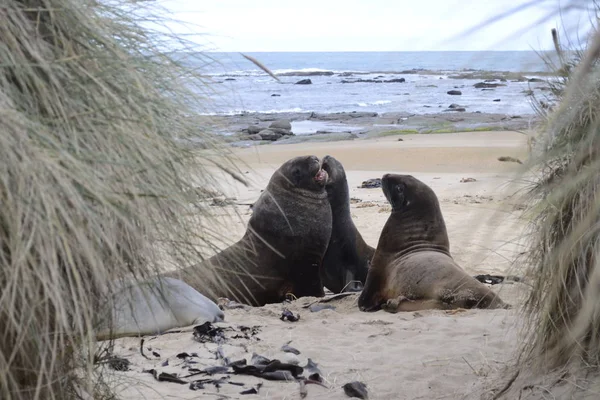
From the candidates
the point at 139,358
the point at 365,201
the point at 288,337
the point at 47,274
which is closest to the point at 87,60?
the point at 47,274

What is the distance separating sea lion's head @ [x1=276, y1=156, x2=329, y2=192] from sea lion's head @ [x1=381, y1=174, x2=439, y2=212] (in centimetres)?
83

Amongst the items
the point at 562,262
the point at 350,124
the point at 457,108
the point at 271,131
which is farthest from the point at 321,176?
the point at 457,108

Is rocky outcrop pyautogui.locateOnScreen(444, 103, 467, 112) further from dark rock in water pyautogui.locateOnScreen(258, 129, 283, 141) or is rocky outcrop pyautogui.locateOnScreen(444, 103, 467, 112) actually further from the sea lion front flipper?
the sea lion front flipper

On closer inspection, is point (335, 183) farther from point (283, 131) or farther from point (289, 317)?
Result: point (283, 131)

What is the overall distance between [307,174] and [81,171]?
17.5 feet

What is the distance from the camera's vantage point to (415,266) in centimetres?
566

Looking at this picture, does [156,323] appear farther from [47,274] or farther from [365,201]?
[365,201]

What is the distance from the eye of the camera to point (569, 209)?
269 cm

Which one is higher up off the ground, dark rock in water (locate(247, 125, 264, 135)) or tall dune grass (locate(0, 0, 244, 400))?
tall dune grass (locate(0, 0, 244, 400))

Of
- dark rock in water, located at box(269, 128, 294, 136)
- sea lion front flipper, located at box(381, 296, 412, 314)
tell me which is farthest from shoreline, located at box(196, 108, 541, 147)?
sea lion front flipper, located at box(381, 296, 412, 314)

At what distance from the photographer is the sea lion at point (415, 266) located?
5.30 m

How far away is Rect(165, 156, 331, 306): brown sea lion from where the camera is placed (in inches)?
255

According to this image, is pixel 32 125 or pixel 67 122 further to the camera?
pixel 67 122

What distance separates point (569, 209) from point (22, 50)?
188cm
